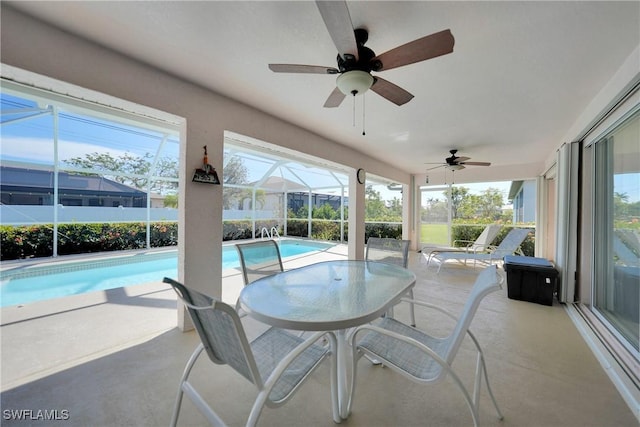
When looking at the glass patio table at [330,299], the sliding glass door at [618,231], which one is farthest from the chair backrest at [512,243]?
the glass patio table at [330,299]

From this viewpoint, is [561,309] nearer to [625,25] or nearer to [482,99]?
[482,99]

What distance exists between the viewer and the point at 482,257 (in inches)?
195

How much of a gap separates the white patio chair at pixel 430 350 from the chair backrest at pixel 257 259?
1.06 meters

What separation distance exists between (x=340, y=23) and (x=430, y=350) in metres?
1.60

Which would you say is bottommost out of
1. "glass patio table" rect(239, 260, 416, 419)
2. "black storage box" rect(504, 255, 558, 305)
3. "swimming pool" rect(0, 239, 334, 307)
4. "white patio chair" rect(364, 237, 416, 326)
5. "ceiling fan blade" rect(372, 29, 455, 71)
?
"swimming pool" rect(0, 239, 334, 307)

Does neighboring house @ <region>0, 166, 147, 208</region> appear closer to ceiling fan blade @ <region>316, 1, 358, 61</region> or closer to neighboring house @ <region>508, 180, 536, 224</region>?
ceiling fan blade @ <region>316, 1, 358, 61</region>

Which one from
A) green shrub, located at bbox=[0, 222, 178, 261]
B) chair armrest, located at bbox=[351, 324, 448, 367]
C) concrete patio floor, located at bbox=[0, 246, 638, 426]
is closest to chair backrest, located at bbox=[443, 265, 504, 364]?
chair armrest, located at bbox=[351, 324, 448, 367]

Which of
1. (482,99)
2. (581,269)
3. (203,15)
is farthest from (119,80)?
(581,269)

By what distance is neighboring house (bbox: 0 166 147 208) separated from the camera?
5027mm

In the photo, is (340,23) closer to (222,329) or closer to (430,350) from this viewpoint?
(222,329)

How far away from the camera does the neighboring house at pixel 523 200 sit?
6.69 m

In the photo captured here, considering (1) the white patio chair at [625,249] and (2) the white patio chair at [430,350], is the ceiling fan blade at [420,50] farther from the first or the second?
(1) the white patio chair at [625,249]

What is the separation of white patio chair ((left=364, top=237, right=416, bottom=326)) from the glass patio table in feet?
1.85
